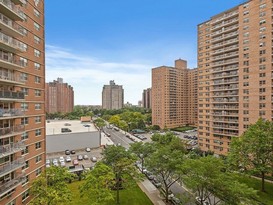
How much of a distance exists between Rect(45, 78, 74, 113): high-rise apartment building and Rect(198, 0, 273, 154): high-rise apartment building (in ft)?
355

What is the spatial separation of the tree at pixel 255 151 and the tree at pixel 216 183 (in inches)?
376

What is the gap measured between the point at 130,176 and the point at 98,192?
756 centimetres

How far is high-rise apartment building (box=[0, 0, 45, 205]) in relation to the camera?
16.3 metres

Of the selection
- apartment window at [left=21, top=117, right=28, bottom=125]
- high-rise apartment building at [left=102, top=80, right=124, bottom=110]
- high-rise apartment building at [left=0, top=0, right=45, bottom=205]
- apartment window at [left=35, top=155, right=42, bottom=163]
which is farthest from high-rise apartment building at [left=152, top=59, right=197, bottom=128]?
high-rise apartment building at [left=102, top=80, right=124, bottom=110]

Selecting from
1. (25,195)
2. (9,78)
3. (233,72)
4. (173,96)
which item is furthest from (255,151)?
(173,96)

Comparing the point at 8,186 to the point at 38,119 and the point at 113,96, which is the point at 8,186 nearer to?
the point at 38,119

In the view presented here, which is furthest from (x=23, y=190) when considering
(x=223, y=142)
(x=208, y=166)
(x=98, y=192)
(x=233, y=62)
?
(x=233, y=62)

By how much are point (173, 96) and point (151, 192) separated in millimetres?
64292

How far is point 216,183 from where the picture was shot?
60.3 feet

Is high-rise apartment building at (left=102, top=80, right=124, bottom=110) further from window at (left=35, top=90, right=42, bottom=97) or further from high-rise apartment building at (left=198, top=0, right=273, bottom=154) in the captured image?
window at (left=35, top=90, right=42, bottom=97)

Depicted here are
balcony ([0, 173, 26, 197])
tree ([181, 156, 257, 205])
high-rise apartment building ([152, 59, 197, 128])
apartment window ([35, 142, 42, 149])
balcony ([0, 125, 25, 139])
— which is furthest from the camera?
high-rise apartment building ([152, 59, 197, 128])

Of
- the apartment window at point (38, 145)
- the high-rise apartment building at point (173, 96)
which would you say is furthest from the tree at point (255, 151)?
the high-rise apartment building at point (173, 96)

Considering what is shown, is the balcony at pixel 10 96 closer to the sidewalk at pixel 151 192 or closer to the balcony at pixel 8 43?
Result: the balcony at pixel 8 43

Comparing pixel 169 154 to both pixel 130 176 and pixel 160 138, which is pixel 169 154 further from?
pixel 160 138
